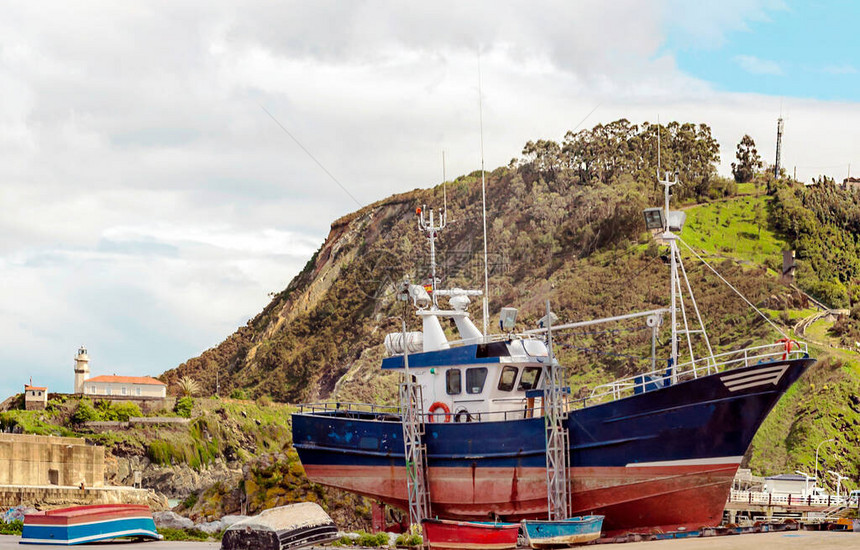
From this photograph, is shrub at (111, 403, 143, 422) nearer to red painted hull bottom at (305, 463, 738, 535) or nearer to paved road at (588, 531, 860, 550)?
red painted hull bottom at (305, 463, 738, 535)

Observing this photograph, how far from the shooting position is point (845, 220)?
8731 cm

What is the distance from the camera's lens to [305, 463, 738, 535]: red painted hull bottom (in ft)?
88.1

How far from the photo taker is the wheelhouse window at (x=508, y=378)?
29.8m

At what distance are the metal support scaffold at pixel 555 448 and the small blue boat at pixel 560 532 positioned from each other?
3.67m

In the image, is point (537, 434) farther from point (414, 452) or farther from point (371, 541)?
point (371, 541)

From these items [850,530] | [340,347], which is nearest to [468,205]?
[340,347]

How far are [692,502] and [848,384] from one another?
34999mm

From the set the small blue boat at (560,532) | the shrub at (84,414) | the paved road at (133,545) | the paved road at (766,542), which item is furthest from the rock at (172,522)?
the shrub at (84,414)

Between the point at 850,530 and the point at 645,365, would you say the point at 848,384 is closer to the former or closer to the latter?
the point at 645,365

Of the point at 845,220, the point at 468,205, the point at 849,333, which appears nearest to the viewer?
the point at 849,333

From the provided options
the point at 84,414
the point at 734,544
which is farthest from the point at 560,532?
the point at 84,414

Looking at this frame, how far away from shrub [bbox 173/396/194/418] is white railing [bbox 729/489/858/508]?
170 ft

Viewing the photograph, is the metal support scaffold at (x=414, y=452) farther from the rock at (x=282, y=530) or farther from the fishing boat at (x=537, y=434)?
the rock at (x=282, y=530)

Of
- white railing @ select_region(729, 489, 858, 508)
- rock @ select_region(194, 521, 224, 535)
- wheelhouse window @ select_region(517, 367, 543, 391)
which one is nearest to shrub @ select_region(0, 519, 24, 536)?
rock @ select_region(194, 521, 224, 535)
